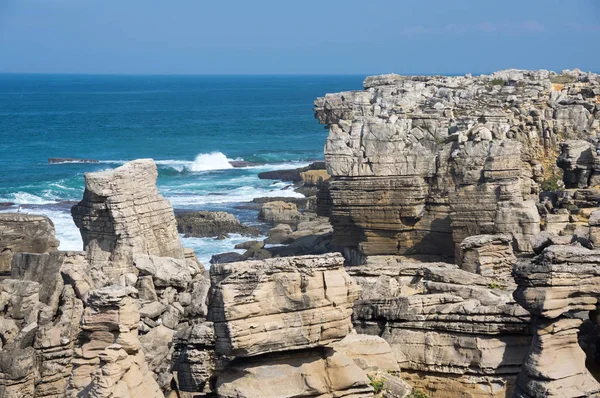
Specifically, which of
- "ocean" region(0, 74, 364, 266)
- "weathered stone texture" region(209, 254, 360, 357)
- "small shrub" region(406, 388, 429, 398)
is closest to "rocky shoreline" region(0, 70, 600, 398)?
"weathered stone texture" region(209, 254, 360, 357)

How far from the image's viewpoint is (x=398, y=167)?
30.5m

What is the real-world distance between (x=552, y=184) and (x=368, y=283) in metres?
15.6

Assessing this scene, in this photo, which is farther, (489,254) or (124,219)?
(124,219)

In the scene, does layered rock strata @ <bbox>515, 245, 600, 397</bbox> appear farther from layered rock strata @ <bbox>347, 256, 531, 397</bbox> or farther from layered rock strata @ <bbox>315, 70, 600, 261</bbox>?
layered rock strata @ <bbox>315, 70, 600, 261</bbox>

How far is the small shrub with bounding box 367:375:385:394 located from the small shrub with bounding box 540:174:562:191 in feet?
62.7

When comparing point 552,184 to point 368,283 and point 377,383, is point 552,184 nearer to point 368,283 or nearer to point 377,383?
point 368,283

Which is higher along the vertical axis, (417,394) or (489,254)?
(489,254)

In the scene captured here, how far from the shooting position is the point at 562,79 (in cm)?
4938

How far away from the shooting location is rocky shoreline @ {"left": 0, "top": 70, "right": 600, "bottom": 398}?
14.4 m

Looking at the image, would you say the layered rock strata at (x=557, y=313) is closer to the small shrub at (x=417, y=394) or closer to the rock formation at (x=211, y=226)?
the small shrub at (x=417, y=394)

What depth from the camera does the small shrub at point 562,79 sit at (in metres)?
48.5

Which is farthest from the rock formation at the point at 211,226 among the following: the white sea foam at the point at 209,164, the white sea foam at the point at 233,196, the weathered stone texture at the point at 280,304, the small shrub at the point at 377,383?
the weathered stone texture at the point at 280,304

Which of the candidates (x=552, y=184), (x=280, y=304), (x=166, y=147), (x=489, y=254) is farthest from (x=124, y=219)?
(x=166, y=147)

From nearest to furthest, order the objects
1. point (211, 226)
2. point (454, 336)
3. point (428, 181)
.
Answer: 1. point (454, 336)
2. point (428, 181)
3. point (211, 226)
